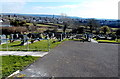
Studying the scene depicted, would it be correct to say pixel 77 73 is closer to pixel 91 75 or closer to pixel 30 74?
pixel 91 75

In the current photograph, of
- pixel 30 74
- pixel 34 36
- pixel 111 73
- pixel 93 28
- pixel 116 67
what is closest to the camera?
pixel 30 74

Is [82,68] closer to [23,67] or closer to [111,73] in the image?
[111,73]

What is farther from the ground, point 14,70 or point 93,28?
point 93,28

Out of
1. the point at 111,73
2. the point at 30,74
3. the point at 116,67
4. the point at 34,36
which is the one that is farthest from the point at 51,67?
the point at 34,36

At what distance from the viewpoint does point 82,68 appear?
7.16 m

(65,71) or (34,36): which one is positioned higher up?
(34,36)

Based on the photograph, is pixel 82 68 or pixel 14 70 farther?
pixel 82 68

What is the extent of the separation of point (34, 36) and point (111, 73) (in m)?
13.9

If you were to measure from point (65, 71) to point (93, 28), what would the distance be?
1247 inches

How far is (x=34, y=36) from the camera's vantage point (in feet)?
62.3

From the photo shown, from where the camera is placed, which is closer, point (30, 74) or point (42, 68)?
point (30, 74)

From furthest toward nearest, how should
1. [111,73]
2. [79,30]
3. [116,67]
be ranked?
[79,30] → [116,67] → [111,73]

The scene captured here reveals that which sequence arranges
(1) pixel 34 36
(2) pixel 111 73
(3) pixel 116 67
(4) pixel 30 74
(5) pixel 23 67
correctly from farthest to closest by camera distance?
(1) pixel 34 36
(3) pixel 116 67
(5) pixel 23 67
(2) pixel 111 73
(4) pixel 30 74

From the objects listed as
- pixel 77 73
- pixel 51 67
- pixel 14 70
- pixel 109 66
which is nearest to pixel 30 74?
pixel 14 70
